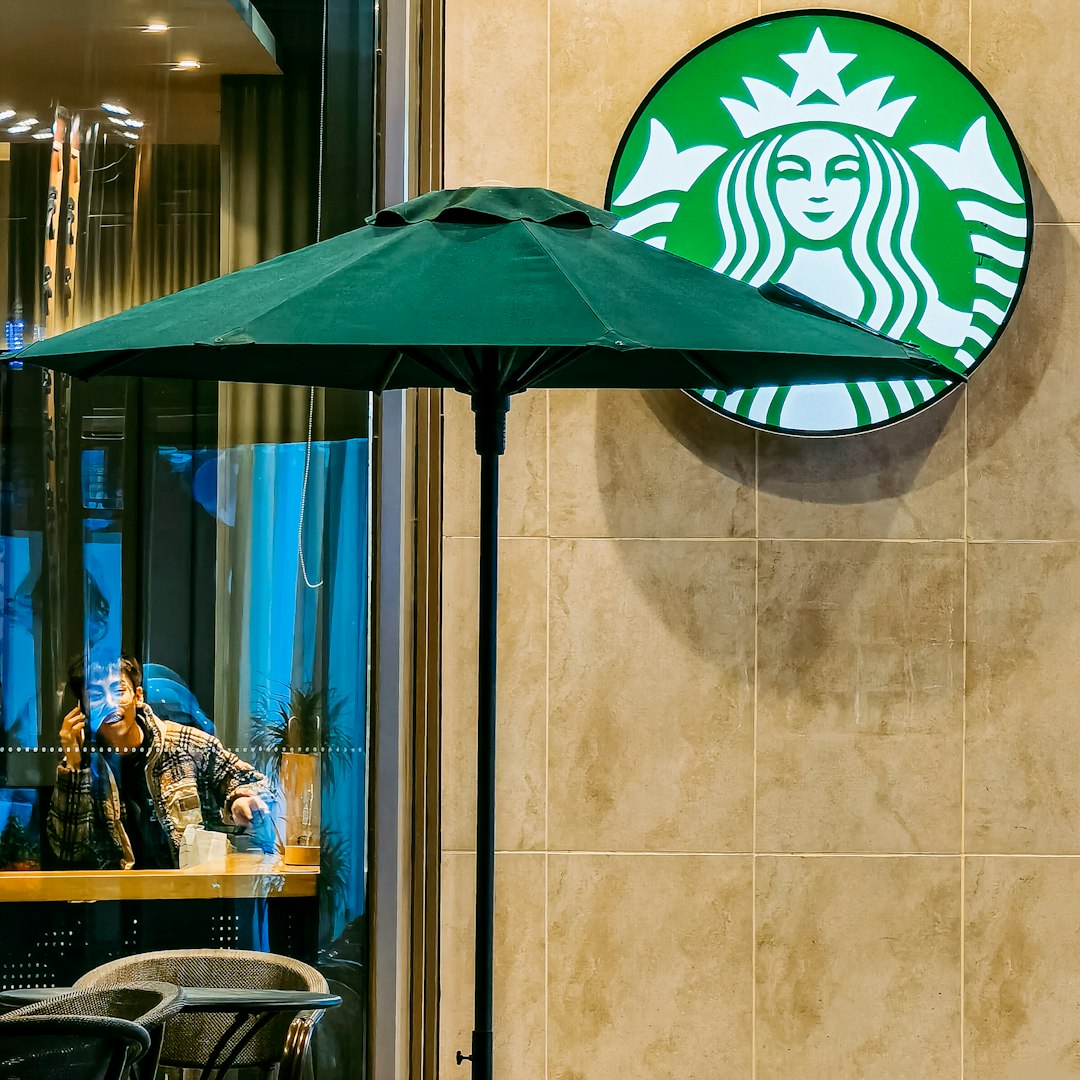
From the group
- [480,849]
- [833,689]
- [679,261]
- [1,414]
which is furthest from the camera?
[833,689]

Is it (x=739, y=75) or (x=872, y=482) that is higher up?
(x=739, y=75)

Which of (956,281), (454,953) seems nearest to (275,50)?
(956,281)

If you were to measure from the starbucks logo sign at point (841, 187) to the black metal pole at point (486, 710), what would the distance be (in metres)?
0.92

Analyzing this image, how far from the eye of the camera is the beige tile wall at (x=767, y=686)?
267 centimetres

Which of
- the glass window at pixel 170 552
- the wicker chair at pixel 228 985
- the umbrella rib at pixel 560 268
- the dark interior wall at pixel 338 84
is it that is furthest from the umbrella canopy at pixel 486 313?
the wicker chair at pixel 228 985

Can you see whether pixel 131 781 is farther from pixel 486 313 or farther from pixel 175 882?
pixel 486 313

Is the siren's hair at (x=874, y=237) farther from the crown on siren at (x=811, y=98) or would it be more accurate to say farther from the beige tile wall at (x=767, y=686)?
the beige tile wall at (x=767, y=686)

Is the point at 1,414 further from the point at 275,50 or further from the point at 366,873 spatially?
the point at 366,873

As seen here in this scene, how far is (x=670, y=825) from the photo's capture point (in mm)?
2676

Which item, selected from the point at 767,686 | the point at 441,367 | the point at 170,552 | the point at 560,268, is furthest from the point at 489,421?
the point at 767,686

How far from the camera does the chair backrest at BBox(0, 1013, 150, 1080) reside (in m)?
2.04

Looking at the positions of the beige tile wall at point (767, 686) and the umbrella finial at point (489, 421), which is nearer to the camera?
the umbrella finial at point (489, 421)

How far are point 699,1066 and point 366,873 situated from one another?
0.82m

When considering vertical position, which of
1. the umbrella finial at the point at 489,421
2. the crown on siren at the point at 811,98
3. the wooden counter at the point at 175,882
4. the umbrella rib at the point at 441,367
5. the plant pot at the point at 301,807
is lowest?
the wooden counter at the point at 175,882
